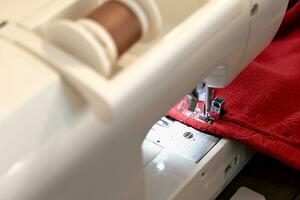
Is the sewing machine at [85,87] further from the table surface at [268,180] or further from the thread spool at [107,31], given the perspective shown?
the table surface at [268,180]

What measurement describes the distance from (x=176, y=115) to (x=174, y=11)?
0.25 metres

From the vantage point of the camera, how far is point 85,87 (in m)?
0.47

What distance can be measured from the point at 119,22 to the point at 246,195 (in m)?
0.52

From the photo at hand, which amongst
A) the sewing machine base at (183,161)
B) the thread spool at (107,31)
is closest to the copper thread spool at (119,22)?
the thread spool at (107,31)

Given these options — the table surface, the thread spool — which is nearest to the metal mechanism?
the table surface

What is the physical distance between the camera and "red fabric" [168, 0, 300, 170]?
88 cm

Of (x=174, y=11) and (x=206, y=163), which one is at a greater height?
(x=174, y=11)

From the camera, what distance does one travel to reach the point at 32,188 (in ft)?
1.56

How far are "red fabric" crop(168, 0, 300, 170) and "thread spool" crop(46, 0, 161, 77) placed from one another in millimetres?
360

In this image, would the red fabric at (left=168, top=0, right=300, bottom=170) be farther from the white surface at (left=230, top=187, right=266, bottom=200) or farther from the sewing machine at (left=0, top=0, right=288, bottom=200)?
the sewing machine at (left=0, top=0, right=288, bottom=200)

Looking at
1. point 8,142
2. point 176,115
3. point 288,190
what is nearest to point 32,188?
point 8,142

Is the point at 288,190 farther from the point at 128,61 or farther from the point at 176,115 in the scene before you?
the point at 128,61

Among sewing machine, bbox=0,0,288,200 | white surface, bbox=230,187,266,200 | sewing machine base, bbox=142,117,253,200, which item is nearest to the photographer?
sewing machine, bbox=0,0,288,200

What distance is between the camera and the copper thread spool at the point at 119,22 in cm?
Answer: 50
